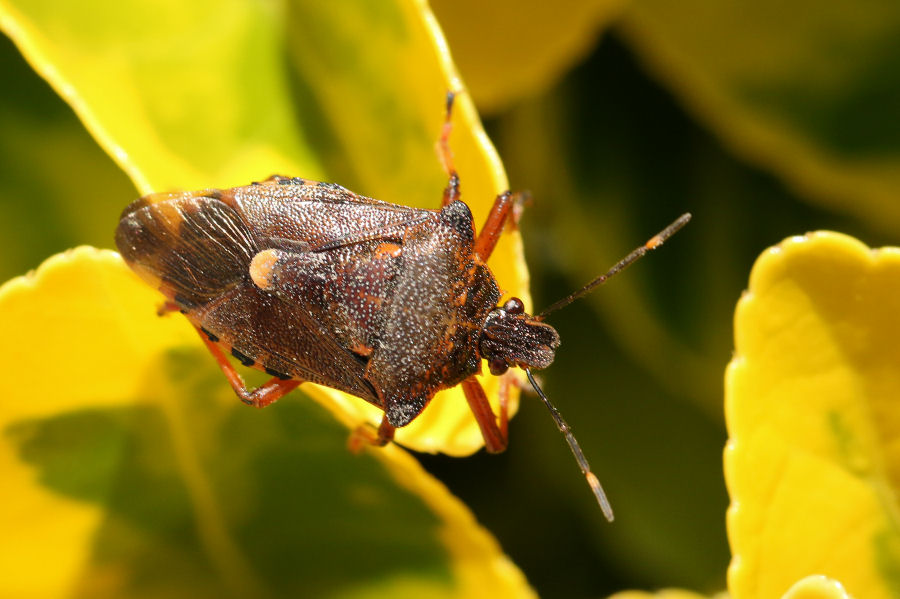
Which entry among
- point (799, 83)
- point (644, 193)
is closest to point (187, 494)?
point (644, 193)

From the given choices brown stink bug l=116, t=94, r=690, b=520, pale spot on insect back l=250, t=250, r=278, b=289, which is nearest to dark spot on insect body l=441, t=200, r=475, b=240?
brown stink bug l=116, t=94, r=690, b=520

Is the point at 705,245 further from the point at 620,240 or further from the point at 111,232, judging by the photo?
the point at 111,232

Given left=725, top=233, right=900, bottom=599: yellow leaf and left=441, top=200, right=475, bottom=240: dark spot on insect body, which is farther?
left=441, top=200, right=475, bottom=240: dark spot on insect body

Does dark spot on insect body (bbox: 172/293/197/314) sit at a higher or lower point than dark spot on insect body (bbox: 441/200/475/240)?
higher

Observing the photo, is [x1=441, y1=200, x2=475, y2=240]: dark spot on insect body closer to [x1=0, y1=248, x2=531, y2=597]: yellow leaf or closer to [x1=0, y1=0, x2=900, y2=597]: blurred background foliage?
[x1=0, y1=0, x2=900, y2=597]: blurred background foliage

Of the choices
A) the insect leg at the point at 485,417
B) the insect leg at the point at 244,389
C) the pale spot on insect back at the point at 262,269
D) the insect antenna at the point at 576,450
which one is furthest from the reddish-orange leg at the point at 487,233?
the pale spot on insect back at the point at 262,269

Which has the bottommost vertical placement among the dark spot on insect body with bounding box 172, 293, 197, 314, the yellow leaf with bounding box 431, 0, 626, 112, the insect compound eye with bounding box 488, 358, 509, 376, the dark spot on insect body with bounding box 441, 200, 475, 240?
the insect compound eye with bounding box 488, 358, 509, 376

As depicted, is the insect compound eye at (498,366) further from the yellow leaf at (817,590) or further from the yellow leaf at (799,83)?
the yellow leaf at (817,590)

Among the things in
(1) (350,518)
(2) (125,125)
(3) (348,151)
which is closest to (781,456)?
(1) (350,518)
